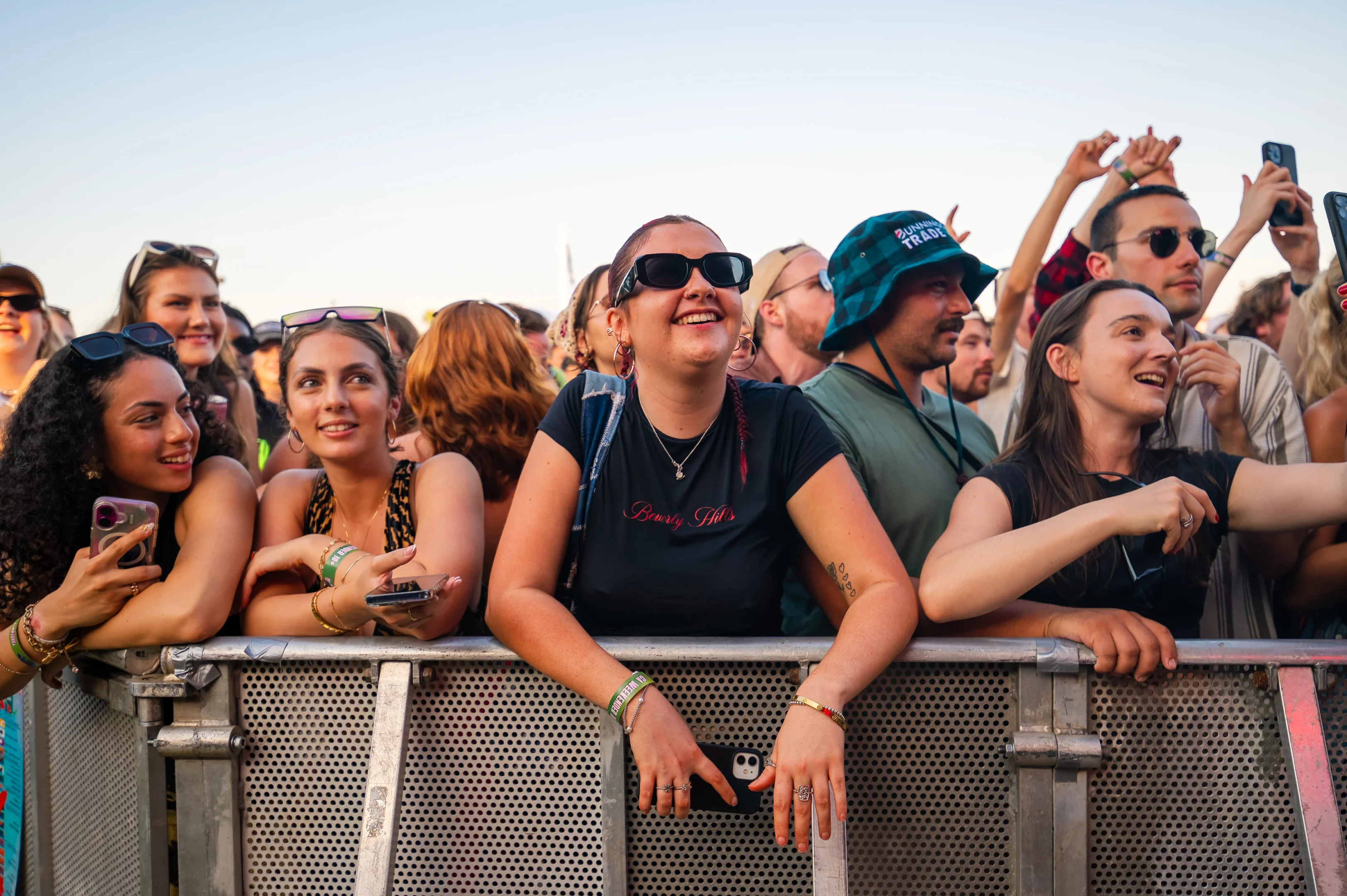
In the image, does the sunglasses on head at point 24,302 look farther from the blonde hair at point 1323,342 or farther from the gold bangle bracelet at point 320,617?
the blonde hair at point 1323,342

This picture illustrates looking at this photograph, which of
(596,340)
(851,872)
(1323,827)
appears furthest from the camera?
(596,340)

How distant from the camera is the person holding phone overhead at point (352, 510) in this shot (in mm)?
2453

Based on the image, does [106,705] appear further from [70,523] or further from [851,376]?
[851,376]

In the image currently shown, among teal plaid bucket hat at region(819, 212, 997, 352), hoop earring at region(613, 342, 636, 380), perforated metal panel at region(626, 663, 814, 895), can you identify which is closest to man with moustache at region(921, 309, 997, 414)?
teal plaid bucket hat at region(819, 212, 997, 352)

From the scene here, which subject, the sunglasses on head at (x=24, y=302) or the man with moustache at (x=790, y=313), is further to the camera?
the sunglasses on head at (x=24, y=302)

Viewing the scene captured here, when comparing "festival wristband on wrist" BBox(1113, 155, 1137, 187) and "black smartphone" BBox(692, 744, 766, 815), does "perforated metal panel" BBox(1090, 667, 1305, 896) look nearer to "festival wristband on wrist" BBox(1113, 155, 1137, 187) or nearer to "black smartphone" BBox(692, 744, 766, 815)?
"black smartphone" BBox(692, 744, 766, 815)

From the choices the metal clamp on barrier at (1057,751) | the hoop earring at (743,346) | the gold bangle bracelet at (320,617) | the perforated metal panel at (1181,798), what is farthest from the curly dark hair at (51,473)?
the perforated metal panel at (1181,798)

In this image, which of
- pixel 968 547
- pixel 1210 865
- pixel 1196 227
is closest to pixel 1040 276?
pixel 1196 227

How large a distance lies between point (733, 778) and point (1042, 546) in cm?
91

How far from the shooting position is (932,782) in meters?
2.18

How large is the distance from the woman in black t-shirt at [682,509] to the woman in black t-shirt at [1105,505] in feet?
0.93

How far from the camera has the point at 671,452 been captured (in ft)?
8.21

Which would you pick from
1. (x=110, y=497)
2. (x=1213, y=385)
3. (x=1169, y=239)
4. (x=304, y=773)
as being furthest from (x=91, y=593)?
(x=1169, y=239)

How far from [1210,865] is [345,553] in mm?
2199
